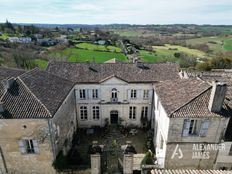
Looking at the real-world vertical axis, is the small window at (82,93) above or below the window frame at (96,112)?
above

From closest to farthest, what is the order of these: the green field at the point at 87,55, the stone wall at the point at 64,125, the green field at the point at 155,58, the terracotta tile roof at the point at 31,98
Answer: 1. the terracotta tile roof at the point at 31,98
2. the stone wall at the point at 64,125
3. the green field at the point at 87,55
4. the green field at the point at 155,58

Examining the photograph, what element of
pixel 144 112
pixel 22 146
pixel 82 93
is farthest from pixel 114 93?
pixel 22 146

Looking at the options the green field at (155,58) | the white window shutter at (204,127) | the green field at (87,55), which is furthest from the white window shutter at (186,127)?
the green field at (155,58)

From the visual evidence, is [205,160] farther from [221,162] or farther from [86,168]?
[86,168]

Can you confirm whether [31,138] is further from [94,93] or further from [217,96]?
[217,96]

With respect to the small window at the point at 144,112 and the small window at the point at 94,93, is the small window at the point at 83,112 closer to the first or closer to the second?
the small window at the point at 94,93

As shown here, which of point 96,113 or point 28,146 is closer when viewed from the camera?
point 28,146

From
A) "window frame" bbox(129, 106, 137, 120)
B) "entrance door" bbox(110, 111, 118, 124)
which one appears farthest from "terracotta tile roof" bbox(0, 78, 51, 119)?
"window frame" bbox(129, 106, 137, 120)

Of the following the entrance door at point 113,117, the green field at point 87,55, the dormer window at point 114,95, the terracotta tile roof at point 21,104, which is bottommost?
the entrance door at point 113,117
